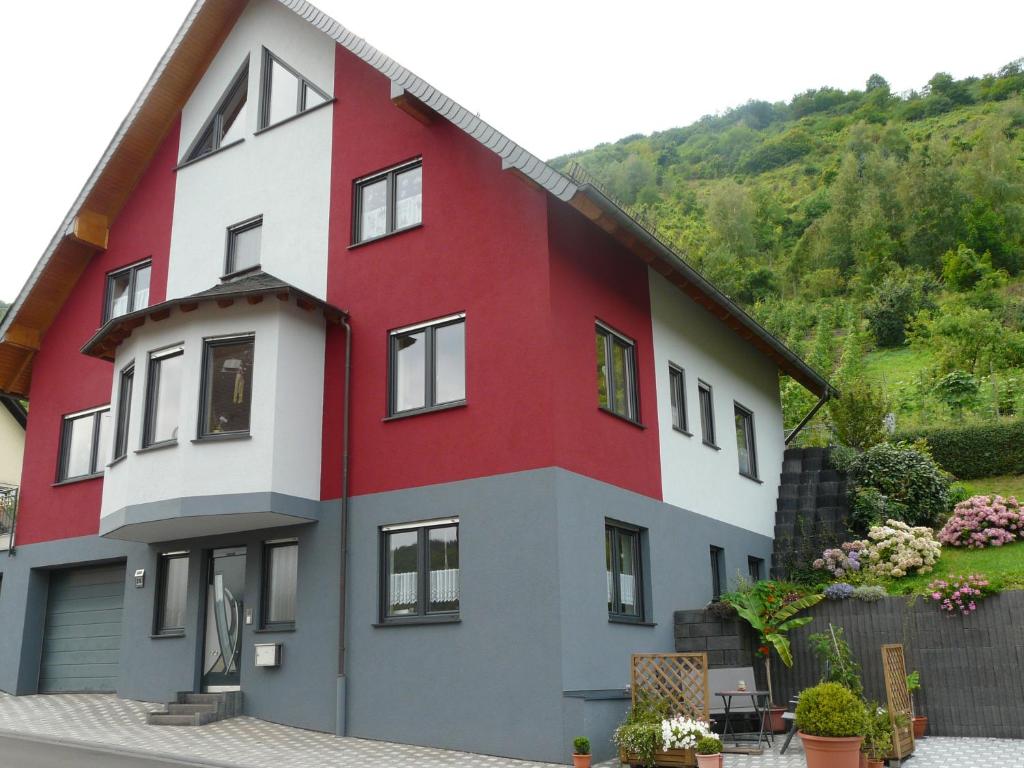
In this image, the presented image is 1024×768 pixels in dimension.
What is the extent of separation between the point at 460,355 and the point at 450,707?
14.9 feet

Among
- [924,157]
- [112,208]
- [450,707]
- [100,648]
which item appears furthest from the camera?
[924,157]

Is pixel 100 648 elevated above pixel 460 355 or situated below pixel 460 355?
below

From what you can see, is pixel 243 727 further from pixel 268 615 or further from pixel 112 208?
pixel 112 208

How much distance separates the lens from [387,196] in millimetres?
14203

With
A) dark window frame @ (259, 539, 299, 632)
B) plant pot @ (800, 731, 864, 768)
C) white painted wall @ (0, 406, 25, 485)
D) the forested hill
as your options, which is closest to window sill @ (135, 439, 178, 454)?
dark window frame @ (259, 539, 299, 632)

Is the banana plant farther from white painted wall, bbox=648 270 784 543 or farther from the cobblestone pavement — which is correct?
white painted wall, bbox=648 270 784 543

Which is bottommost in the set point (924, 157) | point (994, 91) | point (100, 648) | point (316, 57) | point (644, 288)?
point (100, 648)

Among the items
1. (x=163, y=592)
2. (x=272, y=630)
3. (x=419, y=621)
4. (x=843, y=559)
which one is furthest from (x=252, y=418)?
(x=843, y=559)

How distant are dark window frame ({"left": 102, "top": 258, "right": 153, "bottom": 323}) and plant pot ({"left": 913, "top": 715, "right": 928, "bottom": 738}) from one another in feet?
46.2

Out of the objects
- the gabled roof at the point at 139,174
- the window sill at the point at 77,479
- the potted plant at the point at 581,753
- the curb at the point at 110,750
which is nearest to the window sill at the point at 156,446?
the window sill at the point at 77,479

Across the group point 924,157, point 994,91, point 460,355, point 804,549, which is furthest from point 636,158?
point 460,355

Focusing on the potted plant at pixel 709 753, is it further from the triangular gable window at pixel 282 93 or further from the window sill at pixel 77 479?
the window sill at pixel 77 479

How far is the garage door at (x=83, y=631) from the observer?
16.5m

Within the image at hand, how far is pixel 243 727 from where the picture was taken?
12664 millimetres
